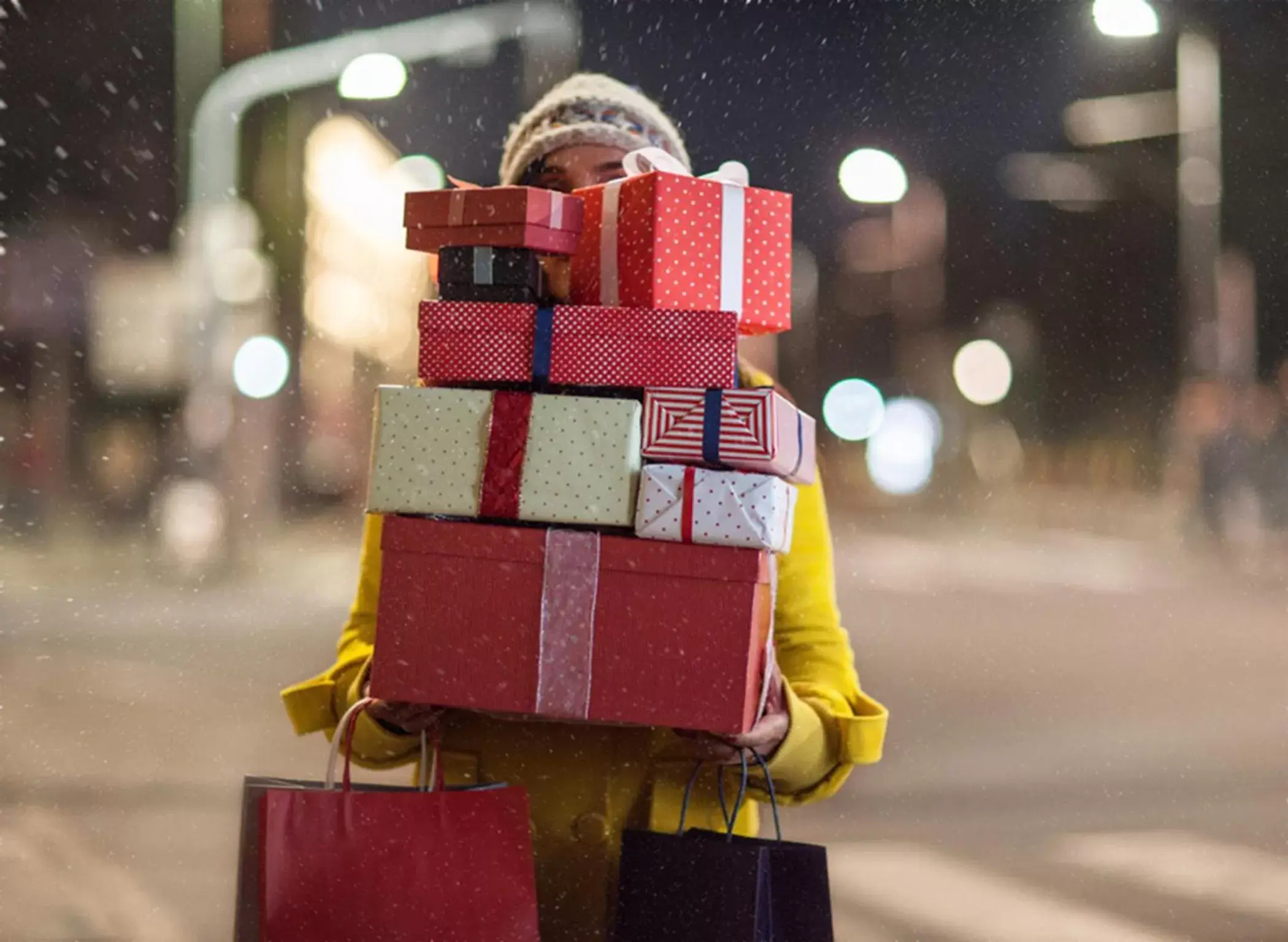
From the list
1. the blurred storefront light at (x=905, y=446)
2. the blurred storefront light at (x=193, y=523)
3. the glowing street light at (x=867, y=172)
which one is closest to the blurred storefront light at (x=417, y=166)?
the glowing street light at (x=867, y=172)

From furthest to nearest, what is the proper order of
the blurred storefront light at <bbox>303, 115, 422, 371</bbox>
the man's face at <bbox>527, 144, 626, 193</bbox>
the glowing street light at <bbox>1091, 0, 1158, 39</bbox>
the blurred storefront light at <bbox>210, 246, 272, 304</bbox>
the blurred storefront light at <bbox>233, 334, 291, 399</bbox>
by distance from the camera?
the blurred storefront light at <bbox>210, 246, 272, 304</bbox> → the blurred storefront light at <bbox>303, 115, 422, 371</bbox> → the blurred storefront light at <bbox>233, 334, 291, 399</bbox> → the glowing street light at <bbox>1091, 0, 1158, 39</bbox> → the man's face at <bbox>527, 144, 626, 193</bbox>

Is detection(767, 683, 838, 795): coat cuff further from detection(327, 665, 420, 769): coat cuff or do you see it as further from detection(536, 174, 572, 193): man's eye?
detection(536, 174, 572, 193): man's eye

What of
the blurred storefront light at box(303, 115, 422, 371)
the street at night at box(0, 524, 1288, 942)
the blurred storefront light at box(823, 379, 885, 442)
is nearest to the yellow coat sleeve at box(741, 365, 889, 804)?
the street at night at box(0, 524, 1288, 942)

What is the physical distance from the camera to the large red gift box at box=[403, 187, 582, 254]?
146cm

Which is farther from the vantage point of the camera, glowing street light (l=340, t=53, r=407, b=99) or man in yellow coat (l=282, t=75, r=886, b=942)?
glowing street light (l=340, t=53, r=407, b=99)

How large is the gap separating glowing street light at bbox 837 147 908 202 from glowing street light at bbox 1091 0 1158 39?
2.03 feet

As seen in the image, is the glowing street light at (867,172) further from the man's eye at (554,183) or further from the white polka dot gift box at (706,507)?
the white polka dot gift box at (706,507)

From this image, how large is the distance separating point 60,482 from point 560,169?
27.9 meters

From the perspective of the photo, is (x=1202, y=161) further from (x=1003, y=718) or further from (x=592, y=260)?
(x=592, y=260)

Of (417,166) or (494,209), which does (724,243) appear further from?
(417,166)

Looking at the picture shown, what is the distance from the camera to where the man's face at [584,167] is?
1784 millimetres

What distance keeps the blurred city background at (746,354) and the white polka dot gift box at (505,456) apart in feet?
1.65

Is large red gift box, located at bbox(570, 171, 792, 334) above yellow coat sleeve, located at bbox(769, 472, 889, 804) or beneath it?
above

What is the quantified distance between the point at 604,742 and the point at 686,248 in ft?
1.92
